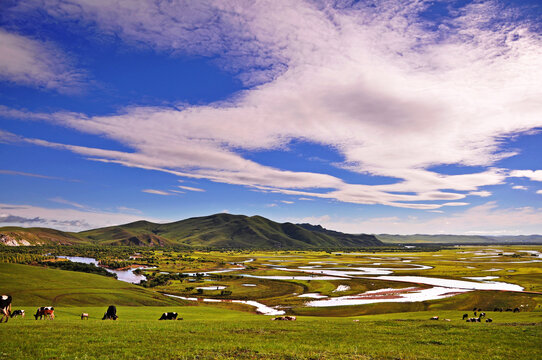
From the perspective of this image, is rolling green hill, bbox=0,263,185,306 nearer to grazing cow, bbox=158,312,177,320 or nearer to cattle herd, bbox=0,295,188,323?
cattle herd, bbox=0,295,188,323

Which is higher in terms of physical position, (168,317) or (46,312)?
(46,312)

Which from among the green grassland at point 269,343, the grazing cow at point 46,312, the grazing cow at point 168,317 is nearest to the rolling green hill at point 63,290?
the grazing cow at point 46,312

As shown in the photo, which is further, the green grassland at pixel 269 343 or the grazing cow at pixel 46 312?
the grazing cow at pixel 46 312

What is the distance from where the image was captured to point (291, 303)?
79000 millimetres

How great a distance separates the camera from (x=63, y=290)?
6397 cm

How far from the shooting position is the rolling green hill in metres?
57.1

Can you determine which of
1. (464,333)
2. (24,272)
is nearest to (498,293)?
(464,333)

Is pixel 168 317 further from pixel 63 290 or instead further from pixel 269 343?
pixel 63 290

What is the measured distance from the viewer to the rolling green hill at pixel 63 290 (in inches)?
2249

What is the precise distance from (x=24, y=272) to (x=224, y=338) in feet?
255

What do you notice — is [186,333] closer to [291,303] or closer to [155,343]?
[155,343]

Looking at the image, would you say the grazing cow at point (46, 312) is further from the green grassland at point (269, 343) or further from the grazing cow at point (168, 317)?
the green grassland at point (269, 343)

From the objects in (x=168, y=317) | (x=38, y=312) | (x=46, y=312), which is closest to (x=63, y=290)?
(x=46, y=312)

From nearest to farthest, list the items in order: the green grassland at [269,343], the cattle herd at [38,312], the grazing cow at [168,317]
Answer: the green grassland at [269,343]
the cattle herd at [38,312]
the grazing cow at [168,317]
